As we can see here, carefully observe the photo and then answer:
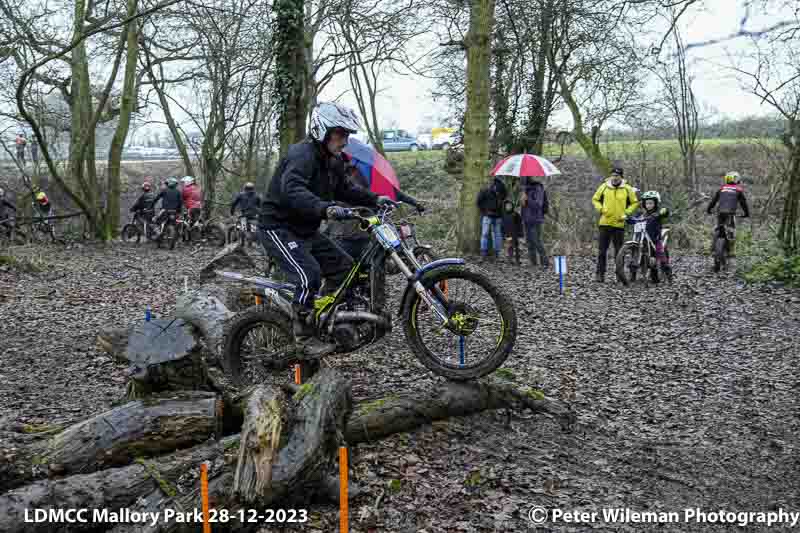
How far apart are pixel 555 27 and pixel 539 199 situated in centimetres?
619

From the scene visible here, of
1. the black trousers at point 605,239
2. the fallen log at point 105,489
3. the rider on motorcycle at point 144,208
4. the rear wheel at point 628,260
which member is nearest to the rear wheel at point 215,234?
the rider on motorcycle at point 144,208

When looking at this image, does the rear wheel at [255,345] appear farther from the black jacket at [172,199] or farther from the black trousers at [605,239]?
the black jacket at [172,199]

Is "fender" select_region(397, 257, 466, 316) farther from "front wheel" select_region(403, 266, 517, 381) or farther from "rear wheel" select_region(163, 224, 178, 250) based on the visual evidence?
"rear wheel" select_region(163, 224, 178, 250)

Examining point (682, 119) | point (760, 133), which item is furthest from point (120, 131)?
point (760, 133)

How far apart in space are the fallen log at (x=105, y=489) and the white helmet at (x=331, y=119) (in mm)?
2325

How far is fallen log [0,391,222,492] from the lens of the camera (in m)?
4.03

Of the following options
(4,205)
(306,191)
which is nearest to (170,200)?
(4,205)

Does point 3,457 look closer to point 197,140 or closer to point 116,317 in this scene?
point 116,317

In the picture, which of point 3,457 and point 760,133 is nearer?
point 3,457

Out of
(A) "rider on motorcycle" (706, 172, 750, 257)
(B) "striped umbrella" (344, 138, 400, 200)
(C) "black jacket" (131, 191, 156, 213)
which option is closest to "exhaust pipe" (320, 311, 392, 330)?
(B) "striped umbrella" (344, 138, 400, 200)

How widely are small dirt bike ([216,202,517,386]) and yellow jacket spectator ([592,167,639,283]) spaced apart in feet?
26.9

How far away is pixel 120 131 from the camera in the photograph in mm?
21562

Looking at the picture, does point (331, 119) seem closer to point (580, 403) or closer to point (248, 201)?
point (580, 403)

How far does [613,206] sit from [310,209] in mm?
8910
